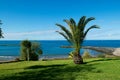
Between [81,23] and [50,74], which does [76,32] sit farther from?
[50,74]

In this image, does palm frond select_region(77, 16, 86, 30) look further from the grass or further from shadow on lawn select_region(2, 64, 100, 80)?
shadow on lawn select_region(2, 64, 100, 80)

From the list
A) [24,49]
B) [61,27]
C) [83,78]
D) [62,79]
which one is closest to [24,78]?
[62,79]

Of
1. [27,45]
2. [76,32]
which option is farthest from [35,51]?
[76,32]

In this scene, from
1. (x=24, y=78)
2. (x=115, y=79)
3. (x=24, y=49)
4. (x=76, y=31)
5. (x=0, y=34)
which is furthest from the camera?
(x=24, y=49)

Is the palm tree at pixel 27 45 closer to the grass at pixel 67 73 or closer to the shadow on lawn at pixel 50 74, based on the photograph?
the grass at pixel 67 73

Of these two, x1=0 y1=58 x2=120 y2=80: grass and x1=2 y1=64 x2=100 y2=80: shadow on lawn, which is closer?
x1=0 y1=58 x2=120 y2=80: grass

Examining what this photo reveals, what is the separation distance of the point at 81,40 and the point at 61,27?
3.15 meters

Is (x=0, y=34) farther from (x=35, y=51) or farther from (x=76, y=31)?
(x=35, y=51)

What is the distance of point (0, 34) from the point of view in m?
26.5

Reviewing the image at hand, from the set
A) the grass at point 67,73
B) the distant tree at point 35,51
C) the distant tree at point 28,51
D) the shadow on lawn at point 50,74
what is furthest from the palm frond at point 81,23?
the distant tree at point 35,51

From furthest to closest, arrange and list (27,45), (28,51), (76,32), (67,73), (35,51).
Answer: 1. (35,51)
2. (28,51)
3. (27,45)
4. (76,32)
5. (67,73)

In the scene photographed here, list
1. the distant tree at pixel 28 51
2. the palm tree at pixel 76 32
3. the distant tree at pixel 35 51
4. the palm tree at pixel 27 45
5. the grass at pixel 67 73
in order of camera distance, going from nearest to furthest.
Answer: the grass at pixel 67 73, the palm tree at pixel 76 32, the palm tree at pixel 27 45, the distant tree at pixel 28 51, the distant tree at pixel 35 51

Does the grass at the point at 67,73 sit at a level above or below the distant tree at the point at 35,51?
below

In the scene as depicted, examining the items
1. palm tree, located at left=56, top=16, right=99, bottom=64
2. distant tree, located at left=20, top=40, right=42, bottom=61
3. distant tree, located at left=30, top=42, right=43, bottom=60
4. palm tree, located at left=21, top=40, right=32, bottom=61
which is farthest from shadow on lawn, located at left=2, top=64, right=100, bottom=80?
distant tree, located at left=30, top=42, right=43, bottom=60
